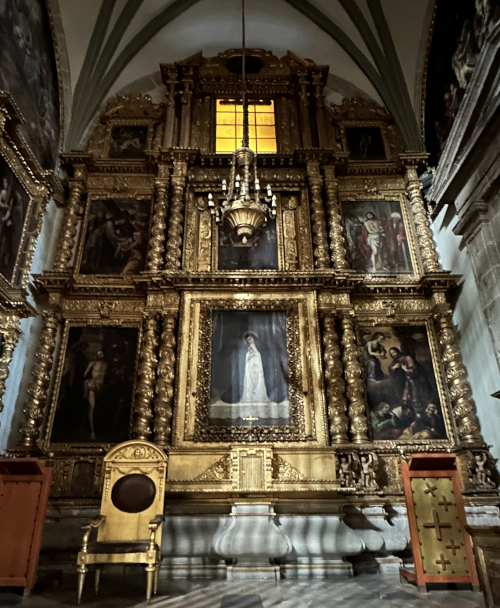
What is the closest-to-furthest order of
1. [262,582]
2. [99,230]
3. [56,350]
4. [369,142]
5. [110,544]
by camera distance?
[110,544] → [262,582] → [56,350] → [99,230] → [369,142]

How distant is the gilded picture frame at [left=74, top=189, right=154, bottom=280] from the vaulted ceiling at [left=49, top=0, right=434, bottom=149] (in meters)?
1.47

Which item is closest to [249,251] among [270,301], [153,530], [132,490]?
[270,301]

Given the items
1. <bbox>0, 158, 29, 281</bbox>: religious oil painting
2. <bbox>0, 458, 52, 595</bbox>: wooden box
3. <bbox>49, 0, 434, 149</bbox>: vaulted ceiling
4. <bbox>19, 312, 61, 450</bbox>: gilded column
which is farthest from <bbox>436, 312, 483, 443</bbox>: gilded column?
<bbox>0, 158, 29, 281</bbox>: religious oil painting

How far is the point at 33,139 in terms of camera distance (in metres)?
8.72

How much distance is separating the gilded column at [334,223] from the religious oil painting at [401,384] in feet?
4.54

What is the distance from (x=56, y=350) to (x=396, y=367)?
19.6 feet

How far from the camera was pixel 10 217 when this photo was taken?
7336mm

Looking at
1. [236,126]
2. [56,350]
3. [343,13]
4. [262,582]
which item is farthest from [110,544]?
[343,13]

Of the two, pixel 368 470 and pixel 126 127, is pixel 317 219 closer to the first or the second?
pixel 368 470

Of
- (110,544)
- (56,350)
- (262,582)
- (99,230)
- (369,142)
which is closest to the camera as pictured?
(110,544)

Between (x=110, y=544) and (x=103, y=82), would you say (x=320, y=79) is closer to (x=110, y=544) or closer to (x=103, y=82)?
(x=103, y=82)

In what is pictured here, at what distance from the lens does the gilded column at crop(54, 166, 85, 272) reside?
909 cm

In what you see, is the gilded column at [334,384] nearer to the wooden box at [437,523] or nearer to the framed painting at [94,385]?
the wooden box at [437,523]

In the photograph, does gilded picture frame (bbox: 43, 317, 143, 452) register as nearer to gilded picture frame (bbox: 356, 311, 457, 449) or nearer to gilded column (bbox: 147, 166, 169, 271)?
gilded column (bbox: 147, 166, 169, 271)
